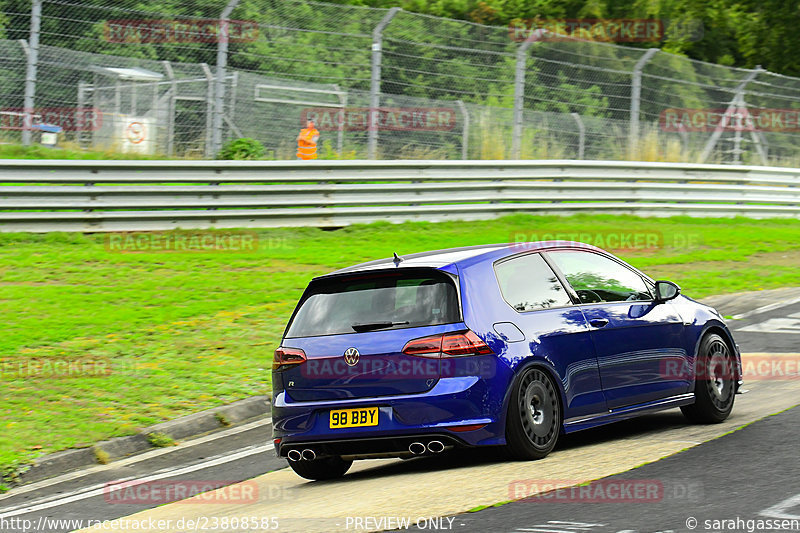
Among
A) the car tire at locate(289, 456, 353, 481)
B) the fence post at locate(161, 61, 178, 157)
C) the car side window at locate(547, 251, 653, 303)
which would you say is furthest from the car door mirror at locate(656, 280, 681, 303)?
the fence post at locate(161, 61, 178, 157)

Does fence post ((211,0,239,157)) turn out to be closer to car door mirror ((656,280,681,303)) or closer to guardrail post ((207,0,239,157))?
guardrail post ((207,0,239,157))

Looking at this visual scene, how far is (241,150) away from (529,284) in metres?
10.6

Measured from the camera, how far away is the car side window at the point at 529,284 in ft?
24.7

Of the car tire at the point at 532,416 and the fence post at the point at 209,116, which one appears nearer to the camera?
the car tire at the point at 532,416

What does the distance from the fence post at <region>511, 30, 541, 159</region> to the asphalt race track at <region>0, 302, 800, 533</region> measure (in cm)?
1207

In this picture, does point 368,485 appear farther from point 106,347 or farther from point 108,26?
point 108,26

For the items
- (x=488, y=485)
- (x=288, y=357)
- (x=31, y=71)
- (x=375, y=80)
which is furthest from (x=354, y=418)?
(x=375, y=80)

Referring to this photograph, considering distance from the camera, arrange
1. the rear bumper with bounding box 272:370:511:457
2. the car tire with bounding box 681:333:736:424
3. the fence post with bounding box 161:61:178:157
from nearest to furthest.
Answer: the rear bumper with bounding box 272:370:511:457 → the car tire with bounding box 681:333:736:424 → the fence post with bounding box 161:61:178:157

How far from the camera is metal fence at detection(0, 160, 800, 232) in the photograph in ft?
51.5

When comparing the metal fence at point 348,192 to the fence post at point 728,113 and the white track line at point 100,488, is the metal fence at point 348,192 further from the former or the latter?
the white track line at point 100,488

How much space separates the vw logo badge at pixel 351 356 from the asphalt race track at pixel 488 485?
83cm

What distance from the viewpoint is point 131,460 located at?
872 centimetres

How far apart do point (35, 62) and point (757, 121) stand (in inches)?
666

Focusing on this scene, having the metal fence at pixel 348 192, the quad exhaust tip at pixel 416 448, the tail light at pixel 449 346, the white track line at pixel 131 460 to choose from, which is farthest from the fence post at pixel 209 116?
the quad exhaust tip at pixel 416 448
